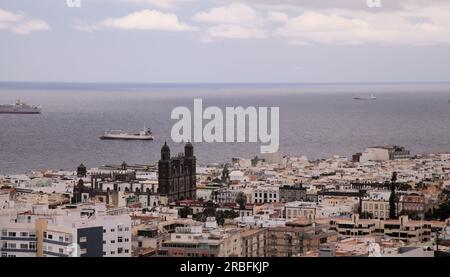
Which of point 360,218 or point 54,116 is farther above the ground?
point 54,116

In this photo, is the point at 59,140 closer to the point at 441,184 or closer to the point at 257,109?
the point at 257,109

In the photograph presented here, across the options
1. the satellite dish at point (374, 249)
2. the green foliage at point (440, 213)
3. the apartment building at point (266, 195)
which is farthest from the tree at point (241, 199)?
the satellite dish at point (374, 249)

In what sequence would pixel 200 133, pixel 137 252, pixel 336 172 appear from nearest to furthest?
1. pixel 137 252
2. pixel 200 133
3. pixel 336 172

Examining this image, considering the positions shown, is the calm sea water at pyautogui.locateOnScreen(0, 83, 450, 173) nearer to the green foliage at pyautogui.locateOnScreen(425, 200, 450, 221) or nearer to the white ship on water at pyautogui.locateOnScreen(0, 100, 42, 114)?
the white ship on water at pyautogui.locateOnScreen(0, 100, 42, 114)

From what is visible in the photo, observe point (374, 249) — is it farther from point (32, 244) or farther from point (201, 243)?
point (32, 244)

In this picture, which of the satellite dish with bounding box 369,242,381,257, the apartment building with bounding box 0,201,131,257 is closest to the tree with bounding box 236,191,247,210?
the satellite dish with bounding box 369,242,381,257

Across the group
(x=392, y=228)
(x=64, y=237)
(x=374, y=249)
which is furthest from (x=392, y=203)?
(x=64, y=237)
